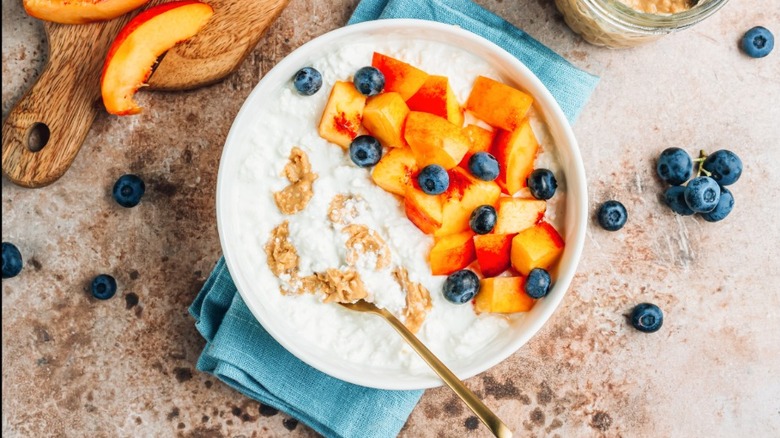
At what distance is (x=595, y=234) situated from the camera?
2109 mm

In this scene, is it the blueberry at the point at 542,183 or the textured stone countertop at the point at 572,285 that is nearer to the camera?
the blueberry at the point at 542,183

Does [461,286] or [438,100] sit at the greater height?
[438,100]

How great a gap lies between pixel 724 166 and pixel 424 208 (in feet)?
3.26

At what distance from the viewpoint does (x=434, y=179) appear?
169 centimetres

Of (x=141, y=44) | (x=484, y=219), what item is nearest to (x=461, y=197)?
(x=484, y=219)

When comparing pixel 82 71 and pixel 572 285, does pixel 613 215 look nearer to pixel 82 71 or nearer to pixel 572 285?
pixel 572 285

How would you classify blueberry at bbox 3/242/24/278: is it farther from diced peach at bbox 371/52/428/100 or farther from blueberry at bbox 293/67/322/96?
diced peach at bbox 371/52/428/100

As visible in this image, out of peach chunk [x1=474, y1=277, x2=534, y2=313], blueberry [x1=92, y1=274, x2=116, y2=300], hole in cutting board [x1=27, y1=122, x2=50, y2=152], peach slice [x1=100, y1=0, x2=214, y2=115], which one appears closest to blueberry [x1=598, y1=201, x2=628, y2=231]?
peach chunk [x1=474, y1=277, x2=534, y2=313]

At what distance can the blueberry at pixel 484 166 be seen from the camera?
172 centimetres

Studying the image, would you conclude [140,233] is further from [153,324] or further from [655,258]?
[655,258]

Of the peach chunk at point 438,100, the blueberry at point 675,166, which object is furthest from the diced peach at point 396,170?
the blueberry at point 675,166

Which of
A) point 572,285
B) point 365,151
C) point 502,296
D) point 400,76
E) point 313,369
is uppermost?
point 400,76

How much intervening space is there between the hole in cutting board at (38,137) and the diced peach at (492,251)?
1360mm

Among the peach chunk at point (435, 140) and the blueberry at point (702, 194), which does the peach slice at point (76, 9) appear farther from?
the blueberry at point (702, 194)
